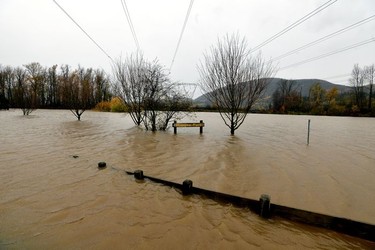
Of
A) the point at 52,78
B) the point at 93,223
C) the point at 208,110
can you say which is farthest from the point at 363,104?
the point at 52,78

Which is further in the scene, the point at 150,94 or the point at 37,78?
the point at 37,78

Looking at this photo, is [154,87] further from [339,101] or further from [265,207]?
[339,101]

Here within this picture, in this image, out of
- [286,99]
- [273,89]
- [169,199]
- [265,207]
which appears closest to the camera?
[265,207]

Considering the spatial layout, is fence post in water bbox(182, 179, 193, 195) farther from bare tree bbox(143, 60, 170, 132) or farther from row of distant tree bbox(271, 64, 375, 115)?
row of distant tree bbox(271, 64, 375, 115)

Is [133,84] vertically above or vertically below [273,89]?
below

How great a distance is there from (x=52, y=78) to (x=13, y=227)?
68090 millimetres

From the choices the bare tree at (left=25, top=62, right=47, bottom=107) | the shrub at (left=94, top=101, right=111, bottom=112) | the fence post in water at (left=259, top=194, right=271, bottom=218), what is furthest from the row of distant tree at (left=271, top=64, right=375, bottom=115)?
the bare tree at (left=25, top=62, right=47, bottom=107)

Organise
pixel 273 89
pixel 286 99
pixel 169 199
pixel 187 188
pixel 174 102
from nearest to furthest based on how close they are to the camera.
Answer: pixel 169 199
pixel 187 188
pixel 174 102
pixel 286 99
pixel 273 89

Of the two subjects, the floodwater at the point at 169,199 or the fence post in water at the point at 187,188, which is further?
the fence post in water at the point at 187,188

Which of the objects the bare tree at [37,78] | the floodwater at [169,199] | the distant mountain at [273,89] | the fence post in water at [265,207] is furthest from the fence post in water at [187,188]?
the bare tree at [37,78]

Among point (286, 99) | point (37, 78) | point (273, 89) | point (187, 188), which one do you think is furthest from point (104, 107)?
point (273, 89)

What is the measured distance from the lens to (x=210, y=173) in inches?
225

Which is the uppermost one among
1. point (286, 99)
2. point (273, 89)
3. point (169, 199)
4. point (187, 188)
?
point (273, 89)

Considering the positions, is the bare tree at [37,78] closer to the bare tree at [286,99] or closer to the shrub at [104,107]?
the shrub at [104,107]
